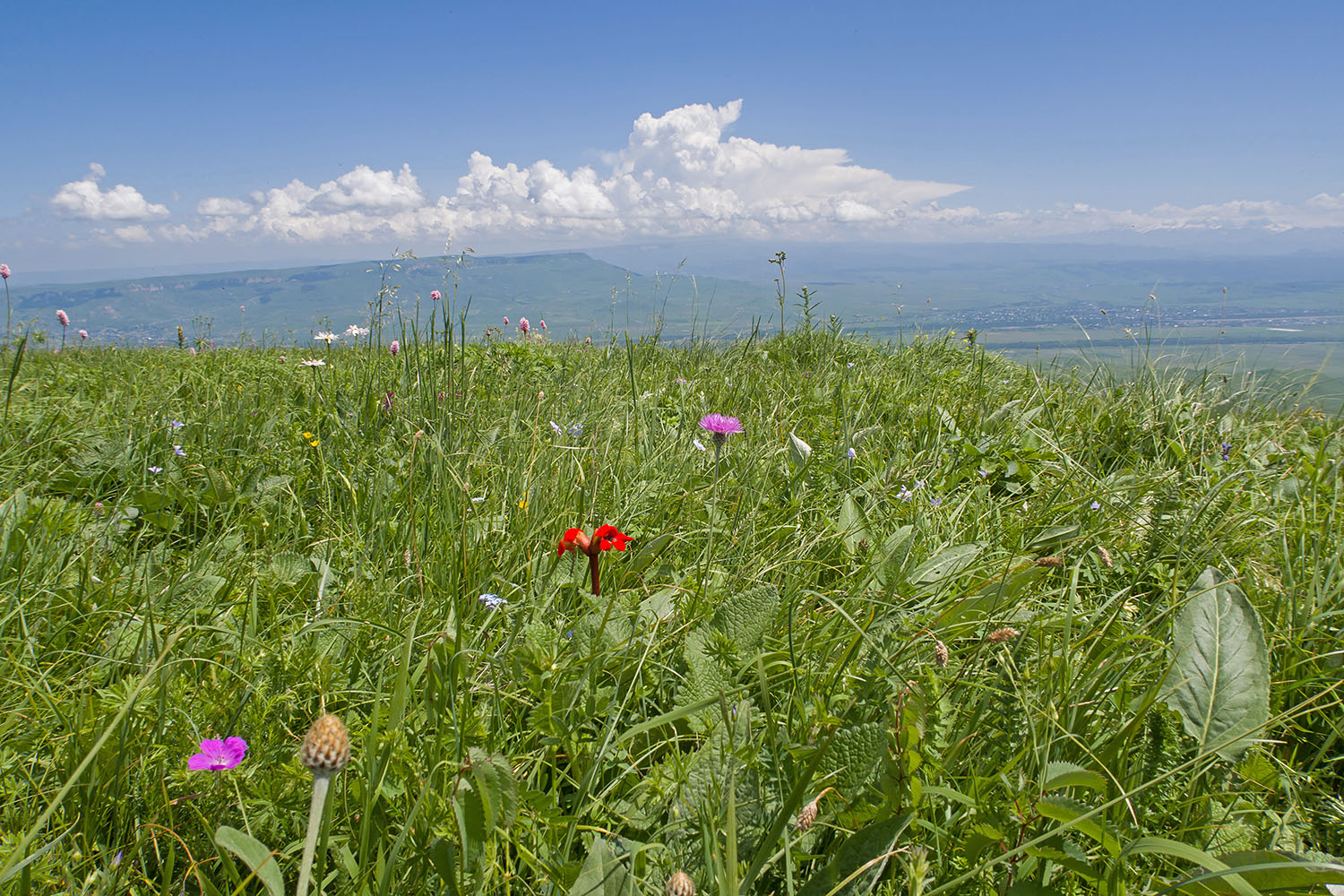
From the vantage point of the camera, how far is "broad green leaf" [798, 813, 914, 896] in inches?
35.9

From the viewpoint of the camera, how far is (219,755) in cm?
100

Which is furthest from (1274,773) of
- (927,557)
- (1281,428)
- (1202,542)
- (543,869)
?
(1281,428)

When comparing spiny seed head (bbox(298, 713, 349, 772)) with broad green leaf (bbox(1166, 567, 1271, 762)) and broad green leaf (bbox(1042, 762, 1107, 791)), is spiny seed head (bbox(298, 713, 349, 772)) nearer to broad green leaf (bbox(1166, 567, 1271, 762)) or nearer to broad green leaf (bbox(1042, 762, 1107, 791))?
broad green leaf (bbox(1042, 762, 1107, 791))

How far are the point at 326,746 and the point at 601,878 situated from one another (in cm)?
45

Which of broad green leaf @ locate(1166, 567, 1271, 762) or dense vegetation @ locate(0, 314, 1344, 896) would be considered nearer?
dense vegetation @ locate(0, 314, 1344, 896)

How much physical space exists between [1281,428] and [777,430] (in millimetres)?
2378

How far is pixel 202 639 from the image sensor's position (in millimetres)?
1394

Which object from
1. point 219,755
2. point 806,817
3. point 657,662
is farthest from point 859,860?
point 219,755

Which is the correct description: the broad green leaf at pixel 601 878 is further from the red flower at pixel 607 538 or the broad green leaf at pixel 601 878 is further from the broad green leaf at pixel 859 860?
the red flower at pixel 607 538

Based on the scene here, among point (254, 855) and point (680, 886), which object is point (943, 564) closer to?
point (680, 886)

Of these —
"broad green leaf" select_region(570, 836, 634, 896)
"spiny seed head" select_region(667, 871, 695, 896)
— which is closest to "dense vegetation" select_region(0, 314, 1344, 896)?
"broad green leaf" select_region(570, 836, 634, 896)

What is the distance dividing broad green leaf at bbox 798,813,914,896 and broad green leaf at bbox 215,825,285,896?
Result: 26.9 inches

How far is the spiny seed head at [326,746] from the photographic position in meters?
0.61

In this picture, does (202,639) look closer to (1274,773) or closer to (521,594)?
(521,594)
